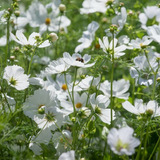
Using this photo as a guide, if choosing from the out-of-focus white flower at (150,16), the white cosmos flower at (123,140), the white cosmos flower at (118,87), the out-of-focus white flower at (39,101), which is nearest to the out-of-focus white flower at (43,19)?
the out-of-focus white flower at (150,16)

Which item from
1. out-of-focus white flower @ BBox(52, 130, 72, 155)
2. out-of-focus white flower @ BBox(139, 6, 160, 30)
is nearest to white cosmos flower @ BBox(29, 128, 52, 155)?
out-of-focus white flower @ BBox(52, 130, 72, 155)

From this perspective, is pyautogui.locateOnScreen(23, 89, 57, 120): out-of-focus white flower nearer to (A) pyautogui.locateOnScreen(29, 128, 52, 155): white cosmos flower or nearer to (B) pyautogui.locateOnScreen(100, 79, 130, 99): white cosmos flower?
(A) pyautogui.locateOnScreen(29, 128, 52, 155): white cosmos flower

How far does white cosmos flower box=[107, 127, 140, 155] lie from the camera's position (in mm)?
597

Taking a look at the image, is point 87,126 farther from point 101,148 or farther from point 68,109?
point 101,148

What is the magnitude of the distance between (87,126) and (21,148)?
0.56ft

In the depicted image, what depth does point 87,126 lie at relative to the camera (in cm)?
85

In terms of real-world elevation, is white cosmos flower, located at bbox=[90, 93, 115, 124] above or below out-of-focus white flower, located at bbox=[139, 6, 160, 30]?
below

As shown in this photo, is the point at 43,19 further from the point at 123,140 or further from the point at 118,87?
the point at 123,140

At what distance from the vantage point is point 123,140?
61 cm

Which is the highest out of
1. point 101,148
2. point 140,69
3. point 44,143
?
point 140,69

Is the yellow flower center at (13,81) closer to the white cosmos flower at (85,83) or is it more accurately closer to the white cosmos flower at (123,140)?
the white cosmos flower at (85,83)

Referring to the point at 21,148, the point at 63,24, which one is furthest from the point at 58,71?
the point at 63,24

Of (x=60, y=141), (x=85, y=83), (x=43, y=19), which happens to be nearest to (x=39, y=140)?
(x=60, y=141)

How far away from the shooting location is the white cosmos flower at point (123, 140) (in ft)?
1.96
